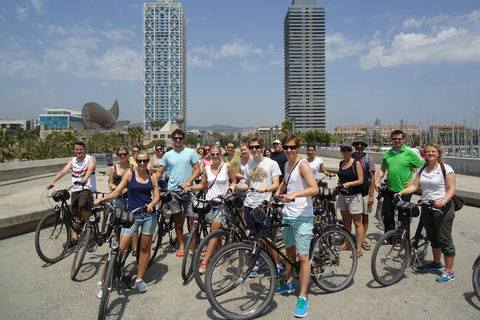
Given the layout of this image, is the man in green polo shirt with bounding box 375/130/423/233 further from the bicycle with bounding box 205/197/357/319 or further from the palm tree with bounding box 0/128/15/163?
the palm tree with bounding box 0/128/15/163

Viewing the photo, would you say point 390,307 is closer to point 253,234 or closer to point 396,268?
point 396,268

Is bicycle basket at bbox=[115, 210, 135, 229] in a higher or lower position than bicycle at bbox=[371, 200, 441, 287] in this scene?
higher

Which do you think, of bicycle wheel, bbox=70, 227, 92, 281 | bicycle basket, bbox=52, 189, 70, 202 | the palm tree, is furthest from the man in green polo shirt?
the palm tree

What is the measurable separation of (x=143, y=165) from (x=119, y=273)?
1325mm

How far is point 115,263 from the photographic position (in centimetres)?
346

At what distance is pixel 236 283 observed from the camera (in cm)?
340

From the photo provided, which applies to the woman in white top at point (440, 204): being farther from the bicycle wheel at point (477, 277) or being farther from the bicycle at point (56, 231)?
the bicycle at point (56, 231)

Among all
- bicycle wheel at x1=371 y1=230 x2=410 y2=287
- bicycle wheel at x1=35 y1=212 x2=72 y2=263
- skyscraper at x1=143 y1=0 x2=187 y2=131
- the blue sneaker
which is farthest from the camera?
skyscraper at x1=143 y1=0 x2=187 y2=131

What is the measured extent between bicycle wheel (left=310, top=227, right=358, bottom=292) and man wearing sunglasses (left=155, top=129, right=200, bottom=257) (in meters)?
2.12

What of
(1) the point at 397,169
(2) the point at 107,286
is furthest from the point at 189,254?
(1) the point at 397,169

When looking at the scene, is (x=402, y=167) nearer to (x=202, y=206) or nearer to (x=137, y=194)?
(x=202, y=206)

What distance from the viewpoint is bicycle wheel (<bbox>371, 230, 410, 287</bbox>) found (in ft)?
12.8

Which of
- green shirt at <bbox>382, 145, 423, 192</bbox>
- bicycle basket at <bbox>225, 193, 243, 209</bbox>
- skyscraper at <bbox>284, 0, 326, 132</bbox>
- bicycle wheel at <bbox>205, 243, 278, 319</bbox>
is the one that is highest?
skyscraper at <bbox>284, 0, 326, 132</bbox>

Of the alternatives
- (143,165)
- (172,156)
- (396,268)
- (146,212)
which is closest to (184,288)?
(146,212)
